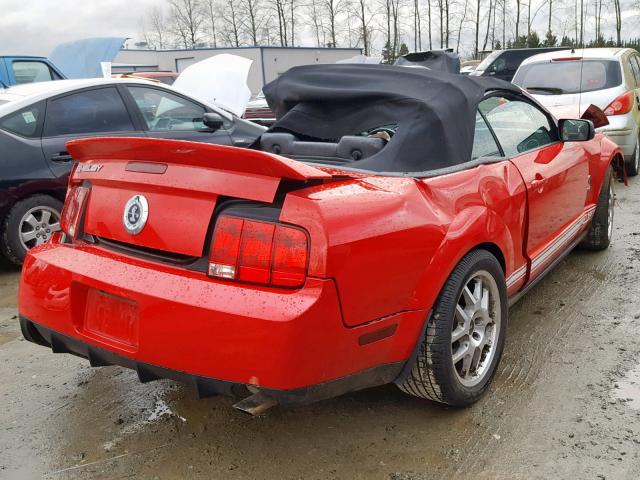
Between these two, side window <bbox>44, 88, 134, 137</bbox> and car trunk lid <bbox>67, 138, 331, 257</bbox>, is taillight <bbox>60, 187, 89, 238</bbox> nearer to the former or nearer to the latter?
car trunk lid <bbox>67, 138, 331, 257</bbox>

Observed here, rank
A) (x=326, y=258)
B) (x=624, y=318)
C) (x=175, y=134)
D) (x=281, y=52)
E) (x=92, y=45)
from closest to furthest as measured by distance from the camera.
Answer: (x=326, y=258) < (x=624, y=318) < (x=175, y=134) < (x=92, y=45) < (x=281, y=52)

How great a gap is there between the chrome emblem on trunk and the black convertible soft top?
0.93 metres

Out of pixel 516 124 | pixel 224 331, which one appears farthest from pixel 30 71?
pixel 224 331

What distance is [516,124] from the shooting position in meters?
3.53

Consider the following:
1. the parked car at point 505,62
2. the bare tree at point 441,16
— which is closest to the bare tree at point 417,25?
the bare tree at point 441,16

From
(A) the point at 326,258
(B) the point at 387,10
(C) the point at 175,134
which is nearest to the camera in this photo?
(A) the point at 326,258

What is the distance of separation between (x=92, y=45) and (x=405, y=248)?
14.3 m

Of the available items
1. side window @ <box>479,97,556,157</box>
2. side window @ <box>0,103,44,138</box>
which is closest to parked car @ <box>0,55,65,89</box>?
side window @ <box>0,103,44,138</box>

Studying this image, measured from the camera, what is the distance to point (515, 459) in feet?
7.71

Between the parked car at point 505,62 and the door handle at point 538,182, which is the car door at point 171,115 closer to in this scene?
the door handle at point 538,182

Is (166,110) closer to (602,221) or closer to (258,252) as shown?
(602,221)

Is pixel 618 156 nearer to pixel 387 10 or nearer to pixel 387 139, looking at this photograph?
pixel 387 139

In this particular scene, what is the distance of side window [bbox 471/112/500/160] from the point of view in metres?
3.03

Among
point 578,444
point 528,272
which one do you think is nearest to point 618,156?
point 528,272
